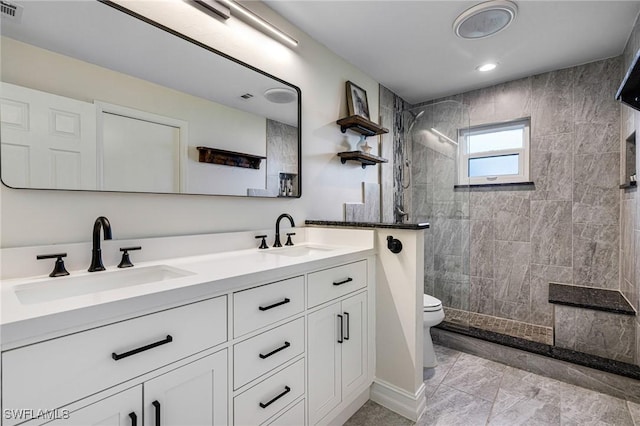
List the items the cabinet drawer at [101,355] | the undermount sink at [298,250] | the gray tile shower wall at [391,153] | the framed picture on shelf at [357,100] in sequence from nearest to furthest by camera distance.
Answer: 1. the cabinet drawer at [101,355]
2. the undermount sink at [298,250]
3. the framed picture on shelf at [357,100]
4. the gray tile shower wall at [391,153]

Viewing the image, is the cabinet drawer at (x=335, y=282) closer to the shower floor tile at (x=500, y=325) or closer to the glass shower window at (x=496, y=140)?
the shower floor tile at (x=500, y=325)

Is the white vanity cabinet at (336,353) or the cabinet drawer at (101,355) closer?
the cabinet drawer at (101,355)

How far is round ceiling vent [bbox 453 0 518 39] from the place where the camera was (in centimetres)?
183

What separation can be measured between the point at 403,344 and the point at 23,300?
1675mm

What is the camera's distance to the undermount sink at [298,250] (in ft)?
5.82

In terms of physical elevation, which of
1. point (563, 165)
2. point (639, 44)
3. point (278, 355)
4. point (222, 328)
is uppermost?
point (639, 44)

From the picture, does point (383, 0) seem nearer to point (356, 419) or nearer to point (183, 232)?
point (183, 232)

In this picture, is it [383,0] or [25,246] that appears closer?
[25,246]

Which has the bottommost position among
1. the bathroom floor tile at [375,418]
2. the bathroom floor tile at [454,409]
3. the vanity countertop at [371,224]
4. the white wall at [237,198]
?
the bathroom floor tile at [454,409]

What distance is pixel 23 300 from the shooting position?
3.00 feet

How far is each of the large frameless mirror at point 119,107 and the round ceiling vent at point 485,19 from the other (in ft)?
4.64

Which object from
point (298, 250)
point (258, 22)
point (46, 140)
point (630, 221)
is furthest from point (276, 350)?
point (630, 221)

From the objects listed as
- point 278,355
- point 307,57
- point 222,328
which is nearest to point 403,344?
A: point 278,355

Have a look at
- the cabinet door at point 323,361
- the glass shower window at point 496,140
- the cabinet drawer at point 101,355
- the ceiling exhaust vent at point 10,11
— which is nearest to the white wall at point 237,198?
the ceiling exhaust vent at point 10,11
